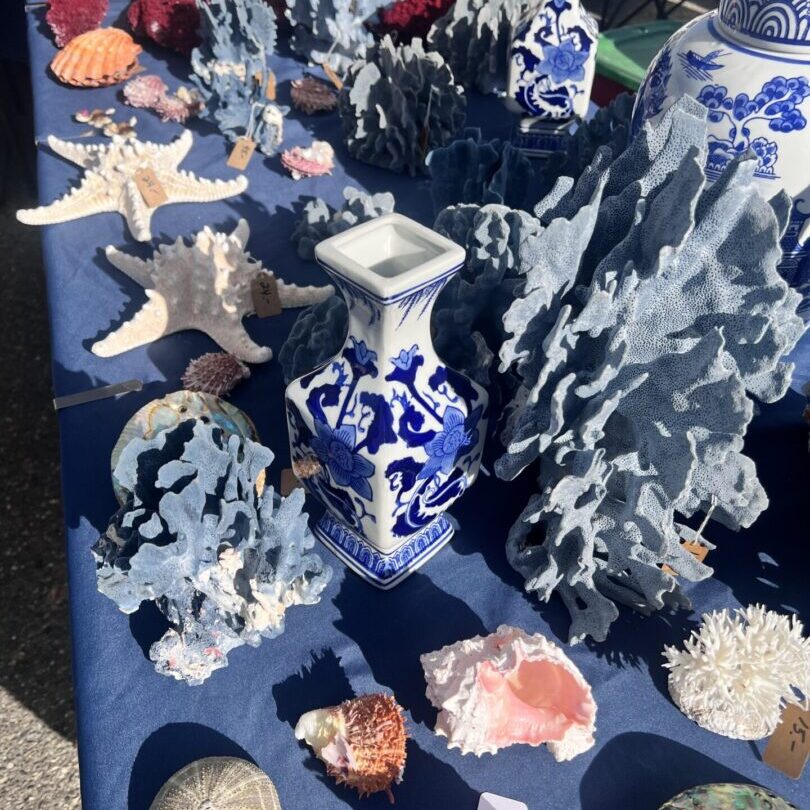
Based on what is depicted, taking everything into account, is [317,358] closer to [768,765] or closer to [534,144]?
[768,765]

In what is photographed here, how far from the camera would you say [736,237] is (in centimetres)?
62

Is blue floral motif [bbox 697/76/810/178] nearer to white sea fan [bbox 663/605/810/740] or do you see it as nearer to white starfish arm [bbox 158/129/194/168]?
white sea fan [bbox 663/605/810/740]

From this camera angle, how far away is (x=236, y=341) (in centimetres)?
114

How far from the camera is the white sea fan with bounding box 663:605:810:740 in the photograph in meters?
0.71

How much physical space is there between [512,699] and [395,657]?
166mm

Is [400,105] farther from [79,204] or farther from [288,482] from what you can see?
[288,482]

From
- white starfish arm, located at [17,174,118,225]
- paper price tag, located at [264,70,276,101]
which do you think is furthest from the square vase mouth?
paper price tag, located at [264,70,276,101]

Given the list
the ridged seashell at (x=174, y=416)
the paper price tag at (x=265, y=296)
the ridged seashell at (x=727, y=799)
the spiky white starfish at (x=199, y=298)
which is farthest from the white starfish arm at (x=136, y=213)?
the ridged seashell at (x=727, y=799)

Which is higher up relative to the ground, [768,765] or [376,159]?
[376,159]

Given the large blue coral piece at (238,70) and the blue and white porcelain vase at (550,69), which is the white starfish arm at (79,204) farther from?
the blue and white porcelain vase at (550,69)

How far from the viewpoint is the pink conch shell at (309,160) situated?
1.56 m

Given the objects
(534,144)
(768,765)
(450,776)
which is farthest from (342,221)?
(768,765)

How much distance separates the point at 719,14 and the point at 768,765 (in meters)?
0.88

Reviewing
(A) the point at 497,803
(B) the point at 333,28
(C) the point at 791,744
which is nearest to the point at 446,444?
(A) the point at 497,803
